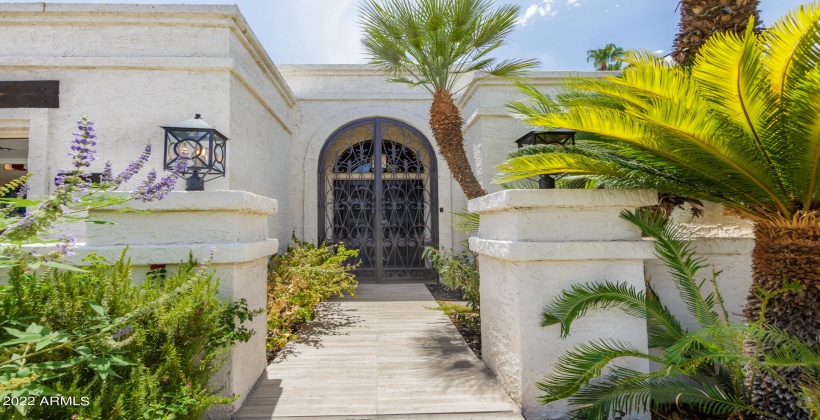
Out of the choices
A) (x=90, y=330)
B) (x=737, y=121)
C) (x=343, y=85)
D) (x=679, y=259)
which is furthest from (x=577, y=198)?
(x=343, y=85)

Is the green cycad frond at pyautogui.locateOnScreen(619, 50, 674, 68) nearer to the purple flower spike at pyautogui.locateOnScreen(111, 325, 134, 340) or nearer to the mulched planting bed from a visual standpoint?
the mulched planting bed

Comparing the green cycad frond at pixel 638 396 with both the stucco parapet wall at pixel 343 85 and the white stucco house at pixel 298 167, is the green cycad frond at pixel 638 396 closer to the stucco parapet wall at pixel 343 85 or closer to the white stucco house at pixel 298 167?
the white stucco house at pixel 298 167

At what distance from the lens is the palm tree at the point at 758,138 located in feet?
7.10

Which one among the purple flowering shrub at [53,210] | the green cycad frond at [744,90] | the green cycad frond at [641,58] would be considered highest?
the green cycad frond at [641,58]

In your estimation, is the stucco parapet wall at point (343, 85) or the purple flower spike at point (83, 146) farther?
the stucco parapet wall at point (343, 85)

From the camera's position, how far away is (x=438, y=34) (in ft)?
15.9

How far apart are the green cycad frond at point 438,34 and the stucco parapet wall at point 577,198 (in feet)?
9.82

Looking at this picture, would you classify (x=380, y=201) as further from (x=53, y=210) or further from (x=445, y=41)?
(x=53, y=210)

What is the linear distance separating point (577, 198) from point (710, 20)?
2.54 m

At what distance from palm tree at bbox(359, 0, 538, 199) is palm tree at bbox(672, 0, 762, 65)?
6.38ft

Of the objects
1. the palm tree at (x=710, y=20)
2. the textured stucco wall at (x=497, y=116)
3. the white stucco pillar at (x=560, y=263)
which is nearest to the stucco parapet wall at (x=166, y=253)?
the white stucco pillar at (x=560, y=263)

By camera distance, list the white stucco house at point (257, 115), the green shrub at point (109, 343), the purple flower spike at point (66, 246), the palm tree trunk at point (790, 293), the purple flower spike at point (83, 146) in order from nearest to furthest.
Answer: the green shrub at point (109, 343) → the purple flower spike at point (83, 146) → the purple flower spike at point (66, 246) → the palm tree trunk at point (790, 293) → the white stucco house at point (257, 115)

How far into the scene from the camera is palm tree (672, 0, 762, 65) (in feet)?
11.2

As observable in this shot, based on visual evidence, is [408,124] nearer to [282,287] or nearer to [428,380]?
[282,287]
